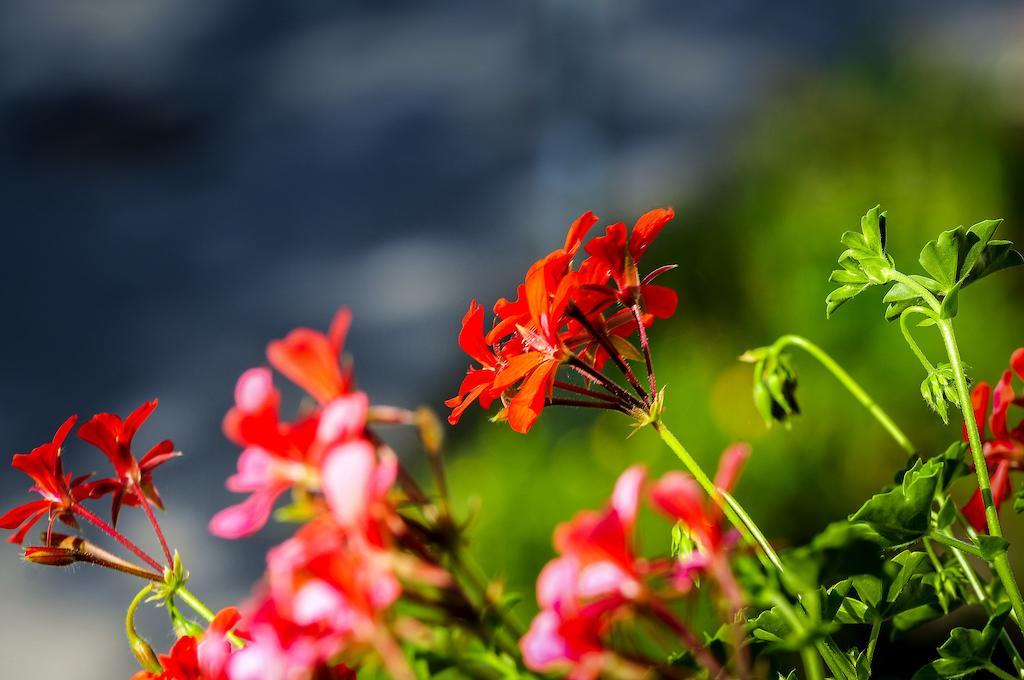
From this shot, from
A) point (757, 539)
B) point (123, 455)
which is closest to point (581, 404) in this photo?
point (757, 539)

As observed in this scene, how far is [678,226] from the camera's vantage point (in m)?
2.71

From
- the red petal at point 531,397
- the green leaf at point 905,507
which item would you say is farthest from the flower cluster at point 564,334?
the green leaf at point 905,507

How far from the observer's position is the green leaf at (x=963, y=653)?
41 centimetres

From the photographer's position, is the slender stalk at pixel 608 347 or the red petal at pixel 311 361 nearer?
the red petal at pixel 311 361

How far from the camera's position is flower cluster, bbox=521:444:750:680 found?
0.27 m

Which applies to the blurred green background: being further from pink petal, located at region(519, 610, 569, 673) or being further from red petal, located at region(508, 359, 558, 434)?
pink petal, located at region(519, 610, 569, 673)

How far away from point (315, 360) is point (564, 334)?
263 millimetres

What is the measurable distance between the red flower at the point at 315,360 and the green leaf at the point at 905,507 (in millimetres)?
229

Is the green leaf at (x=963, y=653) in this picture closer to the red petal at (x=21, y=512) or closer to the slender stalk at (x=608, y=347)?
the slender stalk at (x=608, y=347)

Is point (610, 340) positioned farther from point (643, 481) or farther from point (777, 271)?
point (777, 271)

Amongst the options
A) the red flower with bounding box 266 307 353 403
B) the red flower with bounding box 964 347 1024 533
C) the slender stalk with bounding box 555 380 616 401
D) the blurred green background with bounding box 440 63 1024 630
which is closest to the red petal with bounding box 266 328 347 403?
the red flower with bounding box 266 307 353 403

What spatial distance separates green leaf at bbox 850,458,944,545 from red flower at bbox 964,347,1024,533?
0.36 feet

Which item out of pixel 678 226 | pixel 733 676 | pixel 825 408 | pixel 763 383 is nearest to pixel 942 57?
pixel 678 226

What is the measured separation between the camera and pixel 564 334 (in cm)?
55
